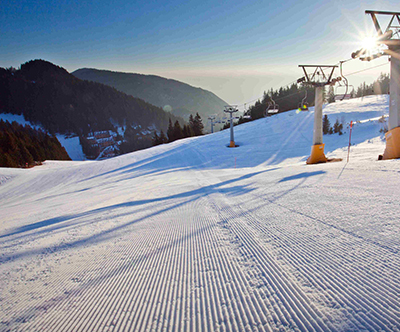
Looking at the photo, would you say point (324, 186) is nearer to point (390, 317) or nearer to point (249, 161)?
point (390, 317)

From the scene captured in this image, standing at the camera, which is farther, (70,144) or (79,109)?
(79,109)

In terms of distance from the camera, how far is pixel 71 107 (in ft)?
600

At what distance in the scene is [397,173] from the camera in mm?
4855

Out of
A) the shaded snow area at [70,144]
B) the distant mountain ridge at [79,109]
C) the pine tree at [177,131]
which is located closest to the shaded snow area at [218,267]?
the pine tree at [177,131]

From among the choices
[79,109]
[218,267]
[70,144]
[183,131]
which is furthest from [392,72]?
[79,109]

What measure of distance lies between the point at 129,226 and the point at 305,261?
2.87 meters

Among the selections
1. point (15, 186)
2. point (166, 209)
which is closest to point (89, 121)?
point (15, 186)

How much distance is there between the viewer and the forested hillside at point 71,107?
166000 mm

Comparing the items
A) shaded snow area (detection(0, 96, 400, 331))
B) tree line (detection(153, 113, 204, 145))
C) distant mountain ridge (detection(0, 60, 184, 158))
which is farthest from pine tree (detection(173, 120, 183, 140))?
distant mountain ridge (detection(0, 60, 184, 158))

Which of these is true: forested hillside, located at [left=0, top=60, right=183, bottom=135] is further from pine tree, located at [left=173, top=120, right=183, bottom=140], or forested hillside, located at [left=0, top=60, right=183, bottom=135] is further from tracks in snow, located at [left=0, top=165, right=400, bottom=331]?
tracks in snow, located at [left=0, top=165, right=400, bottom=331]

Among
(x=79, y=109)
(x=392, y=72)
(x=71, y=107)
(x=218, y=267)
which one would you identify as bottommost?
(x=218, y=267)

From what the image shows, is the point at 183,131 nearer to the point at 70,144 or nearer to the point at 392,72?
the point at 392,72

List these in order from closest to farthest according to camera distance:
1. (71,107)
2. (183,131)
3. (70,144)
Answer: (183,131), (70,144), (71,107)

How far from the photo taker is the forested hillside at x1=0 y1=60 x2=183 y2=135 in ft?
545
